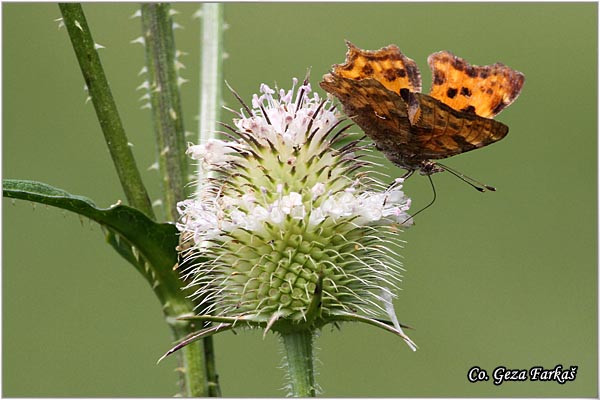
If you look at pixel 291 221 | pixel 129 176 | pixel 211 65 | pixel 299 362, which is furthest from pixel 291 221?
pixel 211 65

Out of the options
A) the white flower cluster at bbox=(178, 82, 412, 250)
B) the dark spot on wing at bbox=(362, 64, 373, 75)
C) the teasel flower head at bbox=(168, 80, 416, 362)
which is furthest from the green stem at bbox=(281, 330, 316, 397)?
the dark spot on wing at bbox=(362, 64, 373, 75)

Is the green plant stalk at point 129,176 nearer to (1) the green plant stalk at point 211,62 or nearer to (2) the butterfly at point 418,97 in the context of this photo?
(1) the green plant stalk at point 211,62

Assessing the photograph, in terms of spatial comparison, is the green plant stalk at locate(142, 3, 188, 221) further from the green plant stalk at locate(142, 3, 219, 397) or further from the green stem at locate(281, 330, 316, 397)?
the green stem at locate(281, 330, 316, 397)

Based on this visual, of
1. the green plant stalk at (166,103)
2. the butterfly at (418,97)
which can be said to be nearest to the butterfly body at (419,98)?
the butterfly at (418,97)

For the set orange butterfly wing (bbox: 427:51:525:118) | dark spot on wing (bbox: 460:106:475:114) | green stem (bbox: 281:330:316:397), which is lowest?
green stem (bbox: 281:330:316:397)

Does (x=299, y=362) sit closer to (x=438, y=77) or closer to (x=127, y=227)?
(x=127, y=227)
